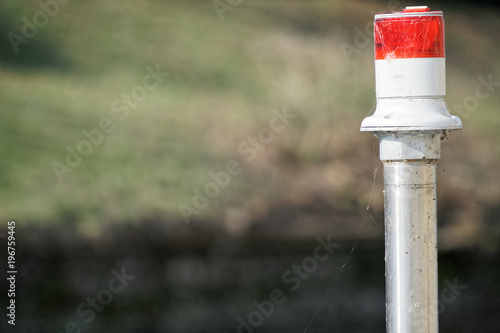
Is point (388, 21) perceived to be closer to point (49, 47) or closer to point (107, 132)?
point (107, 132)

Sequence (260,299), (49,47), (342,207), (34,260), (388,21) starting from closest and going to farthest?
1. (388,21)
2. (34,260)
3. (260,299)
4. (342,207)
5. (49,47)

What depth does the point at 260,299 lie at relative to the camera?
3656 mm

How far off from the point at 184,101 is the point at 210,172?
61cm

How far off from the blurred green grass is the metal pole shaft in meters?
2.19

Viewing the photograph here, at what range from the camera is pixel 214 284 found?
11.8 feet

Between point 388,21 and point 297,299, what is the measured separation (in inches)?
95.4

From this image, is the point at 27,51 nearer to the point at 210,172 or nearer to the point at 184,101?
the point at 184,101

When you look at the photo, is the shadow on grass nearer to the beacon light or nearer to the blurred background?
the blurred background

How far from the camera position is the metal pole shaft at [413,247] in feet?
5.18

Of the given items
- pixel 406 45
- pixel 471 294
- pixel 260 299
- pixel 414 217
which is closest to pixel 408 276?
pixel 414 217

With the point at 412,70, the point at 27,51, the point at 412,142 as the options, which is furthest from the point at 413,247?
the point at 27,51

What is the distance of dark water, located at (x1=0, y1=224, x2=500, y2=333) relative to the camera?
3404 millimetres

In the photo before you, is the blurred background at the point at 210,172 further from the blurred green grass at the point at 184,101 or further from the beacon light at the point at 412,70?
the beacon light at the point at 412,70

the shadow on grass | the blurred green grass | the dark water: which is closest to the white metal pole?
the dark water
